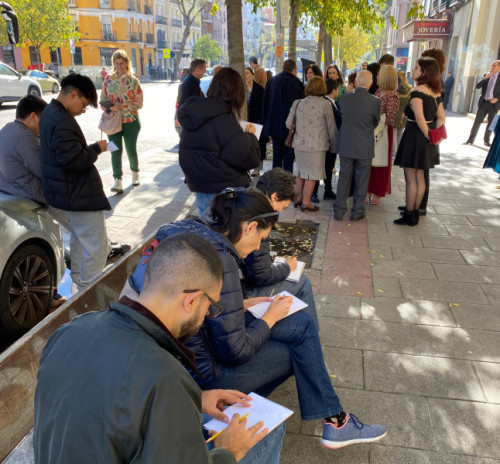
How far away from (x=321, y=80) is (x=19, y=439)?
5306 millimetres

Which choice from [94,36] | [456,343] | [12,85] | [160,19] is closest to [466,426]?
[456,343]

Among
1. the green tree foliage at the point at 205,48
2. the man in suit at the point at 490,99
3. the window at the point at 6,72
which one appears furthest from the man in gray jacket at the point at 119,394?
the green tree foliage at the point at 205,48

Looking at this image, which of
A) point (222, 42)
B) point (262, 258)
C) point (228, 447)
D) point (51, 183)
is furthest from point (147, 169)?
point (222, 42)

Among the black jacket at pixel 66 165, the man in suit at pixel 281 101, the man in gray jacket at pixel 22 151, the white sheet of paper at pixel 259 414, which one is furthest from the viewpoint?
the man in suit at pixel 281 101

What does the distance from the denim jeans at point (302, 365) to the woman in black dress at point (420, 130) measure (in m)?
4.00

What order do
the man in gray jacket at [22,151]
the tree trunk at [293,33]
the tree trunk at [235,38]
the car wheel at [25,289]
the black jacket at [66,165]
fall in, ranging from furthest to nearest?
the tree trunk at [293,33] < the tree trunk at [235,38] < the man in gray jacket at [22,151] < the black jacket at [66,165] < the car wheel at [25,289]

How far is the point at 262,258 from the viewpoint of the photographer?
3035 millimetres

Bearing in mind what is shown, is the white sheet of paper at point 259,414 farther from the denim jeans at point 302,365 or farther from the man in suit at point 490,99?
the man in suit at point 490,99

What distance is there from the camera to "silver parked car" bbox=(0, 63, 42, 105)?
738 inches

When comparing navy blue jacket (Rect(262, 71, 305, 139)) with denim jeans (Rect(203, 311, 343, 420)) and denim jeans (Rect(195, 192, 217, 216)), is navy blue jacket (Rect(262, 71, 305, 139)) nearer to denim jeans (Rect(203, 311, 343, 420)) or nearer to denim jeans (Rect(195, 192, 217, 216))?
denim jeans (Rect(195, 192, 217, 216))

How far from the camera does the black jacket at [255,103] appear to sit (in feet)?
28.7

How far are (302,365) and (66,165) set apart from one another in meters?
2.44

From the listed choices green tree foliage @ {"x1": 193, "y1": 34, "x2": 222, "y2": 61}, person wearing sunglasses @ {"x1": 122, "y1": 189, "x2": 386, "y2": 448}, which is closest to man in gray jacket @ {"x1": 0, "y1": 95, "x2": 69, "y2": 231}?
person wearing sunglasses @ {"x1": 122, "y1": 189, "x2": 386, "y2": 448}

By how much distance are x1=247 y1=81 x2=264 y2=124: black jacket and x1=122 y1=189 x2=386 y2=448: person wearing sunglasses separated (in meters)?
6.60
